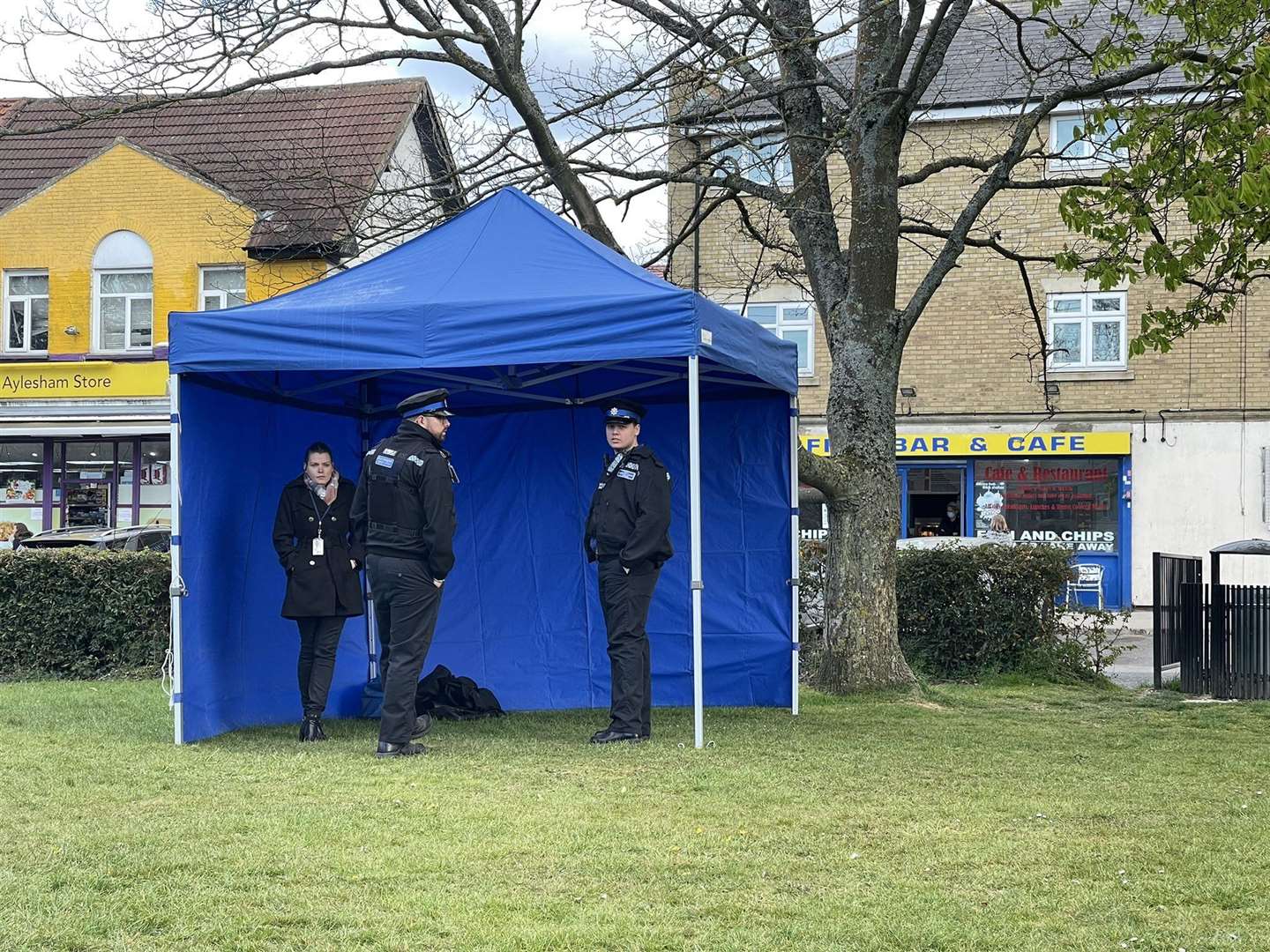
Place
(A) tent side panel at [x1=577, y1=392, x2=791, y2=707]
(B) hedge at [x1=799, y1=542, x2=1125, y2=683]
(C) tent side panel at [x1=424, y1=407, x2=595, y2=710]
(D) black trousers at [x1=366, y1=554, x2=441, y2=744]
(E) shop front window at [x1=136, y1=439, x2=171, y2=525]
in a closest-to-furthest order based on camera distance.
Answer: (D) black trousers at [x1=366, y1=554, x2=441, y2=744]
(A) tent side panel at [x1=577, y1=392, x2=791, y2=707]
(C) tent side panel at [x1=424, y1=407, x2=595, y2=710]
(B) hedge at [x1=799, y1=542, x2=1125, y2=683]
(E) shop front window at [x1=136, y1=439, x2=171, y2=525]

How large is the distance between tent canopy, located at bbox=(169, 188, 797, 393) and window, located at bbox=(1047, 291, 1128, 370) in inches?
701

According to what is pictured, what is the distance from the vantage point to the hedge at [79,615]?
1239 cm

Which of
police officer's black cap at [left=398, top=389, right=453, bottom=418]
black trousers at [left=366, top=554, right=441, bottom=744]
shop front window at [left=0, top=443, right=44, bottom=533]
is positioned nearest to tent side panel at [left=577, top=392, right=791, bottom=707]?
police officer's black cap at [left=398, top=389, right=453, bottom=418]

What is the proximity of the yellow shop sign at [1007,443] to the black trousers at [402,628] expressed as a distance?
1724 cm

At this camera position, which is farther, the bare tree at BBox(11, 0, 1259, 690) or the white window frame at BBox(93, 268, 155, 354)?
the white window frame at BBox(93, 268, 155, 354)

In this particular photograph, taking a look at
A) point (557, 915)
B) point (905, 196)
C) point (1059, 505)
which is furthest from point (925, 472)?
point (557, 915)

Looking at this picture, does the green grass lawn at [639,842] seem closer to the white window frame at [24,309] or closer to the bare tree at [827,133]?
the bare tree at [827,133]

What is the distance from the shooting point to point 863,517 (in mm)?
11367

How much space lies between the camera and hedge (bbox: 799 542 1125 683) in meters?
12.4

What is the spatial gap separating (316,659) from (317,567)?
1.90 feet

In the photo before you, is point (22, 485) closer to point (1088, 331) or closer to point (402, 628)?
point (1088, 331)

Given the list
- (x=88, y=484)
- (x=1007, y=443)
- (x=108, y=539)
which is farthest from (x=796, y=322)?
(x=88, y=484)

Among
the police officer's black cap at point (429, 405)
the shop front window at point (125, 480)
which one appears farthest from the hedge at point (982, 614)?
the shop front window at point (125, 480)

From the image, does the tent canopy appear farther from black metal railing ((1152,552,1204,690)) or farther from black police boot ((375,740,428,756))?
black metal railing ((1152,552,1204,690))
